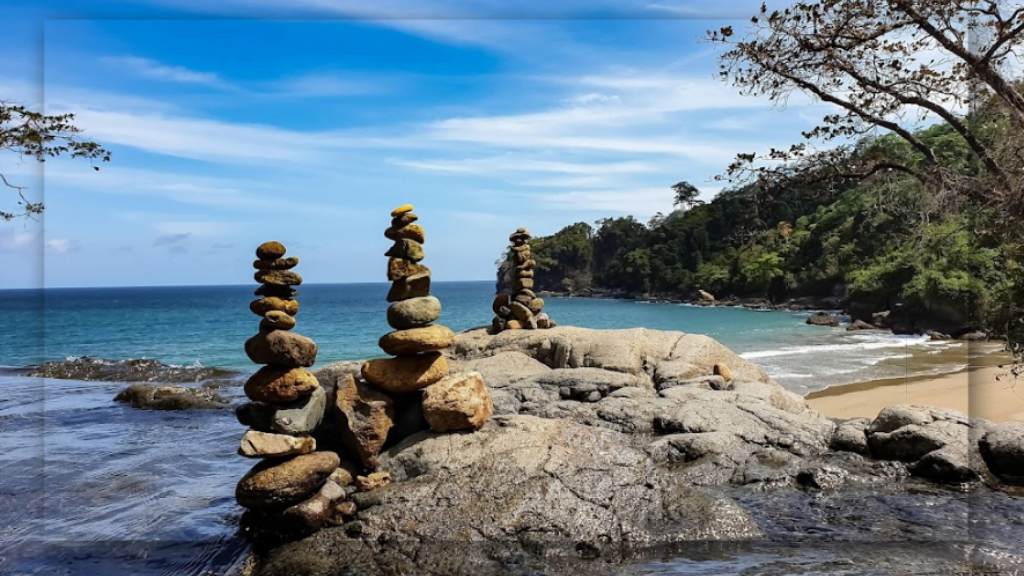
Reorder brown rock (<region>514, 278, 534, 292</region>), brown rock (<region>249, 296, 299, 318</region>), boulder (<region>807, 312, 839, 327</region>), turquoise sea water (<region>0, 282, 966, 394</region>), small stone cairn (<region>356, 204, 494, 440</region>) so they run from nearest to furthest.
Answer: brown rock (<region>249, 296, 299, 318</region>) < small stone cairn (<region>356, 204, 494, 440</region>) < brown rock (<region>514, 278, 534, 292</region>) < turquoise sea water (<region>0, 282, 966, 394</region>) < boulder (<region>807, 312, 839, 327</region>)

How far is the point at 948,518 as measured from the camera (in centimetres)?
897

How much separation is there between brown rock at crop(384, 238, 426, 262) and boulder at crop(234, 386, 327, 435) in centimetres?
253

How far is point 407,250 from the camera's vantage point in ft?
34.9

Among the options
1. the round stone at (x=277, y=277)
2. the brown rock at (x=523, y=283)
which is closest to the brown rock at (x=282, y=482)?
the round stone at (x=277, y=277)

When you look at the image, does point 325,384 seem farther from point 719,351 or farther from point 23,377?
point 23,377

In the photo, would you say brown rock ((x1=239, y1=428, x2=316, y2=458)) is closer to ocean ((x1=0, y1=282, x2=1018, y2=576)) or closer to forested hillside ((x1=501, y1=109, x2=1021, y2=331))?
ocean ((x1=0, y1=282, x2=1018, y2=576))

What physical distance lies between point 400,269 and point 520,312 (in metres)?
10.4

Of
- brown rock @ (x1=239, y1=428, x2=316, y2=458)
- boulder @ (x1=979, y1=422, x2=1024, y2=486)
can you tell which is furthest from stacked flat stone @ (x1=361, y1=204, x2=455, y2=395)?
boulder @ (x1=979, y1=422, x2=1024, y2=486)

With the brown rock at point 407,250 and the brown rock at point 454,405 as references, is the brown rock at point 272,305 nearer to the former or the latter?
the brown rock at point 407,250

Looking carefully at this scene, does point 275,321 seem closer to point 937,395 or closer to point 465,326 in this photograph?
point 937,395

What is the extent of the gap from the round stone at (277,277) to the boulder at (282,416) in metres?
1.70

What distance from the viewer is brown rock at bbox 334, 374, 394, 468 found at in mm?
9898

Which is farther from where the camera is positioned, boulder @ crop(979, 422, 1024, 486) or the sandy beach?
the sandy beach

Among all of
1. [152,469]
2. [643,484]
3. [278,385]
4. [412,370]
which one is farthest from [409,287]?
[152,469]
